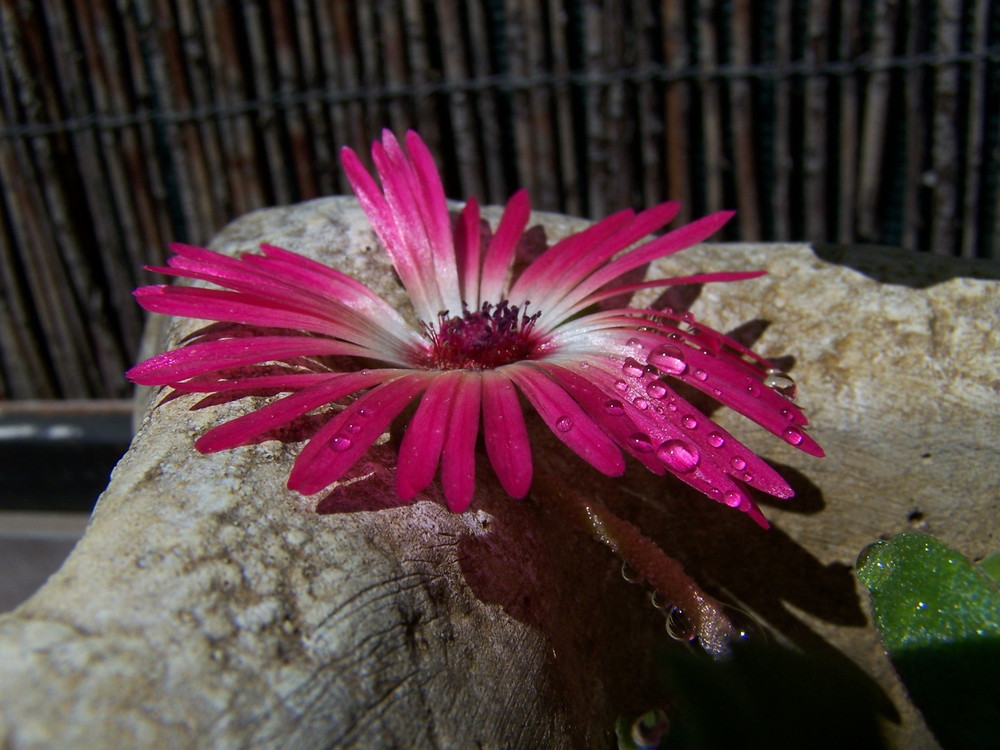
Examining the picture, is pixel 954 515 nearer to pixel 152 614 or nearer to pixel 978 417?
pixel 978 417

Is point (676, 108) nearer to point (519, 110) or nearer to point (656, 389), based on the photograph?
point (519, 110)

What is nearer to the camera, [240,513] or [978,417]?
[240,513]

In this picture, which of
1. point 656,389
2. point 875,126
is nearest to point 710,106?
point 875,126

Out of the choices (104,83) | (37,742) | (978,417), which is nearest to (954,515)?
(978,417)

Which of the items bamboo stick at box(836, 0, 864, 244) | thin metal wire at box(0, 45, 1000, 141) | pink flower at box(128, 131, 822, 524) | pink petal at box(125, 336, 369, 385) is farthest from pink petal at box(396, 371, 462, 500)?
bamboo stick at box(836, 0, 864, 244)

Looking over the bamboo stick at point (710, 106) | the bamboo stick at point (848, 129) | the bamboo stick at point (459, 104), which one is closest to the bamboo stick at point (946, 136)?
the bamboo stick at point (848, 129)

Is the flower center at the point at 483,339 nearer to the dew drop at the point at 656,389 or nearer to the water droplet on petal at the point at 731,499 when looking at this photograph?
the dew drop at the point at 656,389

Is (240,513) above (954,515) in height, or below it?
above

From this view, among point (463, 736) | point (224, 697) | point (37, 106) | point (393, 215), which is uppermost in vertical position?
point (37, 106)
